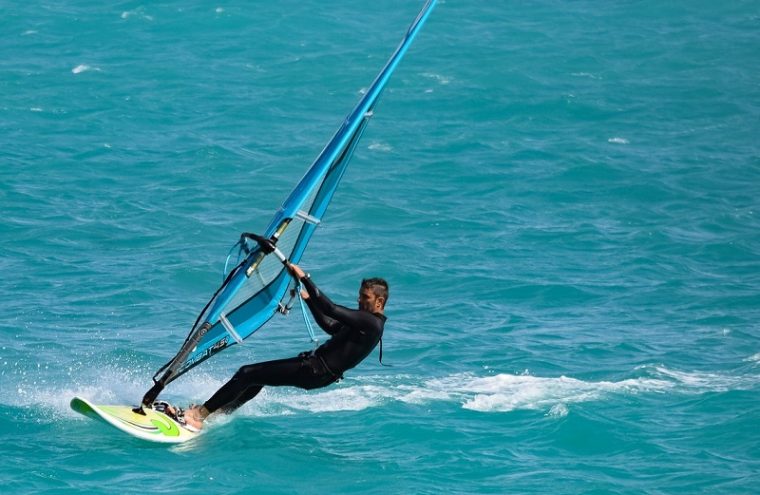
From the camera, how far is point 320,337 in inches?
522

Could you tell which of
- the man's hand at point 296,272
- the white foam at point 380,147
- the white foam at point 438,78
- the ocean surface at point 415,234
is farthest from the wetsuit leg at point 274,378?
the white foam at point 438,78

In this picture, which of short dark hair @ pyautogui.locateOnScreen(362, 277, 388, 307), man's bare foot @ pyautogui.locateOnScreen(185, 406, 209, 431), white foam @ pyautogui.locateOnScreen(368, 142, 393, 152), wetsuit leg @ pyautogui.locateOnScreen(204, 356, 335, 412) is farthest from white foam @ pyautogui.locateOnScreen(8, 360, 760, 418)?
white foam @ pyautogui.locateOnScreen(368, 142, 393, 152)

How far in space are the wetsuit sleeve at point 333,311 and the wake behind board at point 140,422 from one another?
4.97 ft

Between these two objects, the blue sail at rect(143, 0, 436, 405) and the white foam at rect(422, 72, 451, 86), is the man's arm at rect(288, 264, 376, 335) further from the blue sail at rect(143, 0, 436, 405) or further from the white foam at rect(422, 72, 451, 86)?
the white foam at rect(422, 72, 451, 86)

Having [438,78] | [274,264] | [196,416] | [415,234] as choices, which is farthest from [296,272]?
[438,78]

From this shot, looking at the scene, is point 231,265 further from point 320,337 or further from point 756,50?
point 756,50

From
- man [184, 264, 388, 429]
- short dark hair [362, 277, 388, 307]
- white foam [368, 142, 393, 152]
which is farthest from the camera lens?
white foam [368, 142, 393, 152]

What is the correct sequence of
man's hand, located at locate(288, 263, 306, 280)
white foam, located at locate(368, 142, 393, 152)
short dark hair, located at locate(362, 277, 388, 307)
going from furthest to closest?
white foam, located at locate(368, 142, 393, 152) < short dark hair, located at locate(362, 277, 388, 307) < man's hand, located at locate(288, 263, 306, 280)

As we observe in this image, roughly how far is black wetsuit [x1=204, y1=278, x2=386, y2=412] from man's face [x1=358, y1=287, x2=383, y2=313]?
0.05 metres

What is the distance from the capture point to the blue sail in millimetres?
8906

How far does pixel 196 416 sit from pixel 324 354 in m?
1.24

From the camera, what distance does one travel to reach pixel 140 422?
9078 mm

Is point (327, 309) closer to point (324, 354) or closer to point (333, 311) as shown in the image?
point (333, 311)

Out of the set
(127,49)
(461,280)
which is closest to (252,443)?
(461,280)
